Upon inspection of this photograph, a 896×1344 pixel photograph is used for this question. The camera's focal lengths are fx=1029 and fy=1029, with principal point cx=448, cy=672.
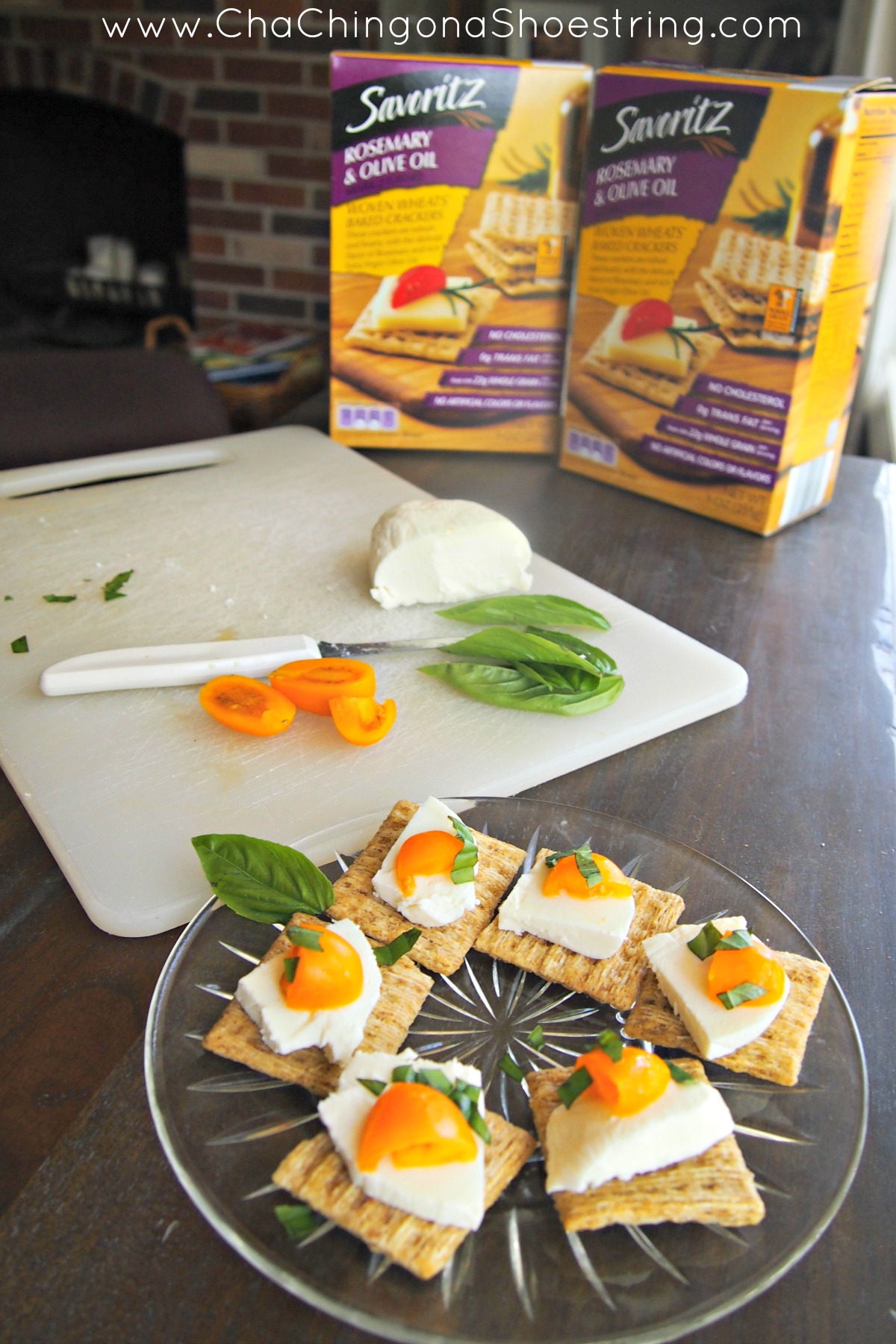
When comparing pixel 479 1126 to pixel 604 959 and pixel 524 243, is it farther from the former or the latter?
pixel 524 243

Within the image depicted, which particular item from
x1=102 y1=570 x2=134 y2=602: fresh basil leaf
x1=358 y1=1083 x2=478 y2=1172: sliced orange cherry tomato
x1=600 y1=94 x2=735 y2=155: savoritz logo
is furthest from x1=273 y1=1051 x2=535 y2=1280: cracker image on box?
x1=600 y1=94 x2=735 y2=155: savoritz logo

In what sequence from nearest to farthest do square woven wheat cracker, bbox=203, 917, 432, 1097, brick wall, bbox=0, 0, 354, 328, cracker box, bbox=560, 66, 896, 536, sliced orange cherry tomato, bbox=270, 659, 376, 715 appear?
1. square woven wheat cracker, bbox=203, 917, 432, 1097
2. sliced orange cherry tomato, bbox=270, 659, 376, 715
3. cracker box, bbox=560, 66, 896, 536
4. brick wall, bbox=0, 0, 354, 328

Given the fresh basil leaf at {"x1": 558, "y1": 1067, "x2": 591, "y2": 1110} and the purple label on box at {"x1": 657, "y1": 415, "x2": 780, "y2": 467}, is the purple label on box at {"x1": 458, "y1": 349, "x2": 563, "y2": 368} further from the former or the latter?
the fresh basil leaf at {"x1": 558, "y1": 1067, "x2": 591, "y2": 1110}

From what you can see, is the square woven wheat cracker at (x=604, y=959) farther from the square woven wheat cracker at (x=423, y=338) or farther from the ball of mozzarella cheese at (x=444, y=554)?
the square woven wheat cracker at (x=423, y=338)

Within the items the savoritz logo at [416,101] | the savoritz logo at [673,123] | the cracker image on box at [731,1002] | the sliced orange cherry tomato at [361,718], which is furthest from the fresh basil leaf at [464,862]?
the savoritz logo at [416,101]

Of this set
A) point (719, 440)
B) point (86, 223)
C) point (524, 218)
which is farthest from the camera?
point (86, 223)

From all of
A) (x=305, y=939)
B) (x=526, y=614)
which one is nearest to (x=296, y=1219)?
(x=305, y=939)

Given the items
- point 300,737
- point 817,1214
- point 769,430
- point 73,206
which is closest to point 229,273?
point 73,206
